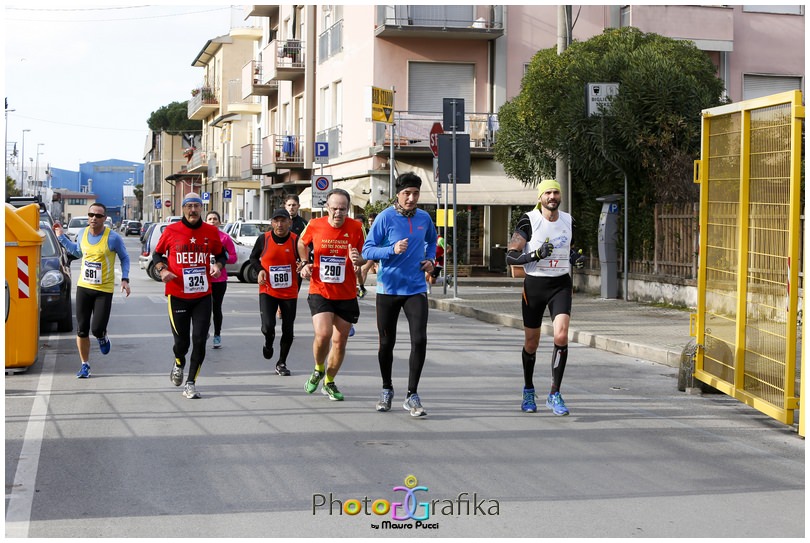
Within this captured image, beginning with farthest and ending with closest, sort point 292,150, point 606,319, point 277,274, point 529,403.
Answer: point 292,150 < point 606,319 < point 277,274 < point 529,403

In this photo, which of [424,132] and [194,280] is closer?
[194,280]

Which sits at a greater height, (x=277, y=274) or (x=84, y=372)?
(x=277, y=274)

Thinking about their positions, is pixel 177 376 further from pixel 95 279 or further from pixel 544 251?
pixel 544 251

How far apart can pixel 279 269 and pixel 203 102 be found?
57168 millimetres

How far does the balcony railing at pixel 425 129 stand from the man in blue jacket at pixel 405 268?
70.4 feet

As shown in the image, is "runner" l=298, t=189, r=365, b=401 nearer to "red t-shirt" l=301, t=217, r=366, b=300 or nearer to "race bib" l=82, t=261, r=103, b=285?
"red t-shirt" l=301, t=217, r=366, b=300

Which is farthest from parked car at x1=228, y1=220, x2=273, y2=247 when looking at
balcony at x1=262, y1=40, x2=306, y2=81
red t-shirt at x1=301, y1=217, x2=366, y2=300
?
red t-shirt at x1=301, y1=217, x2=366, y2=300

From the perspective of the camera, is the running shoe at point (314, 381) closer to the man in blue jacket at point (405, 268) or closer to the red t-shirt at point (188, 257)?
the man in blue jacket at point (405, 268)

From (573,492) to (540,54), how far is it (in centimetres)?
1807

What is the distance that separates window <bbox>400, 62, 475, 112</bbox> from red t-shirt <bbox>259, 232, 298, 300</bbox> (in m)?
20.5

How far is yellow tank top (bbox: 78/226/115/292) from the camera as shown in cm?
1106

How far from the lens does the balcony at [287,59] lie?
40906mm

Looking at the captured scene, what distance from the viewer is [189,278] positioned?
31.5ft

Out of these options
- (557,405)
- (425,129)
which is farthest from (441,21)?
(557,405)
